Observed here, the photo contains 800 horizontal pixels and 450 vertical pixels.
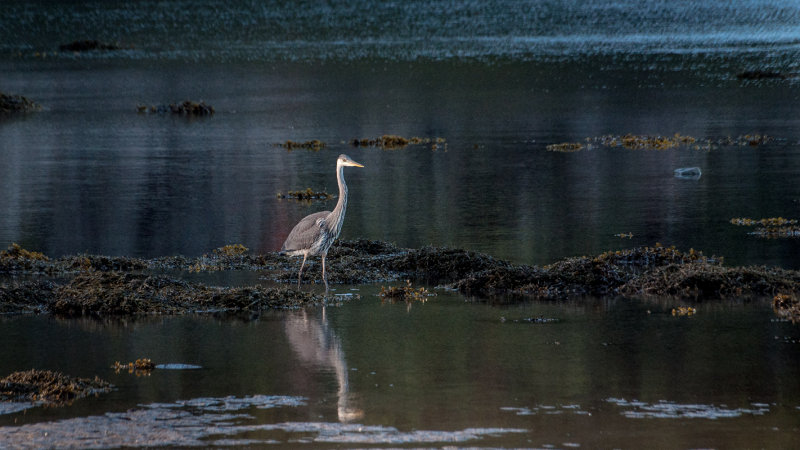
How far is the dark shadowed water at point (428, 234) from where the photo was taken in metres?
12.1

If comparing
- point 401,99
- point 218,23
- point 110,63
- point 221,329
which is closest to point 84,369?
point 221,329

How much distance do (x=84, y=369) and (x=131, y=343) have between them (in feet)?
4.42

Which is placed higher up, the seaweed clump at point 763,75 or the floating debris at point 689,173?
the seaweed clump at point 763,75

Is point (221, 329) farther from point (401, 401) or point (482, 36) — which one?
point (482, 36)

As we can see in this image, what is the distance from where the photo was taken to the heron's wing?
18.7 metres

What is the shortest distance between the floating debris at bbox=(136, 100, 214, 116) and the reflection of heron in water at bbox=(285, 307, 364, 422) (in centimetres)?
4376

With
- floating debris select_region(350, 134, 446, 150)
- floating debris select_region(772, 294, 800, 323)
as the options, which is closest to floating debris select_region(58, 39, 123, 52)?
floating debris select_region(350, 134, 446, 150)

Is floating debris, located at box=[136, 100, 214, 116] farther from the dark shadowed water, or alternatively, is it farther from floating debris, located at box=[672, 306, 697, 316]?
floating debris, located at box=[672, 306, 697, 316]

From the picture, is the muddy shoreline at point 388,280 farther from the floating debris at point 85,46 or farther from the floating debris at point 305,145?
the floating debris at point 85,46

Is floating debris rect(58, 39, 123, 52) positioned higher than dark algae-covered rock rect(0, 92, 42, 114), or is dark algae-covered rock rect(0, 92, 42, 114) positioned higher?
floating debris rect(58, 39, 123, 52)

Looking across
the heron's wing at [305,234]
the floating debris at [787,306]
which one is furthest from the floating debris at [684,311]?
the heron's wing at [305,234]

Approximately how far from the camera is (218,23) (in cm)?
16300

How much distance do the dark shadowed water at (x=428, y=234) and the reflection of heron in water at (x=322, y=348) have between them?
54 mm

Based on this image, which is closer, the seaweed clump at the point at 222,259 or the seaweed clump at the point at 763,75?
the seaweed clump at the point at 222,259
